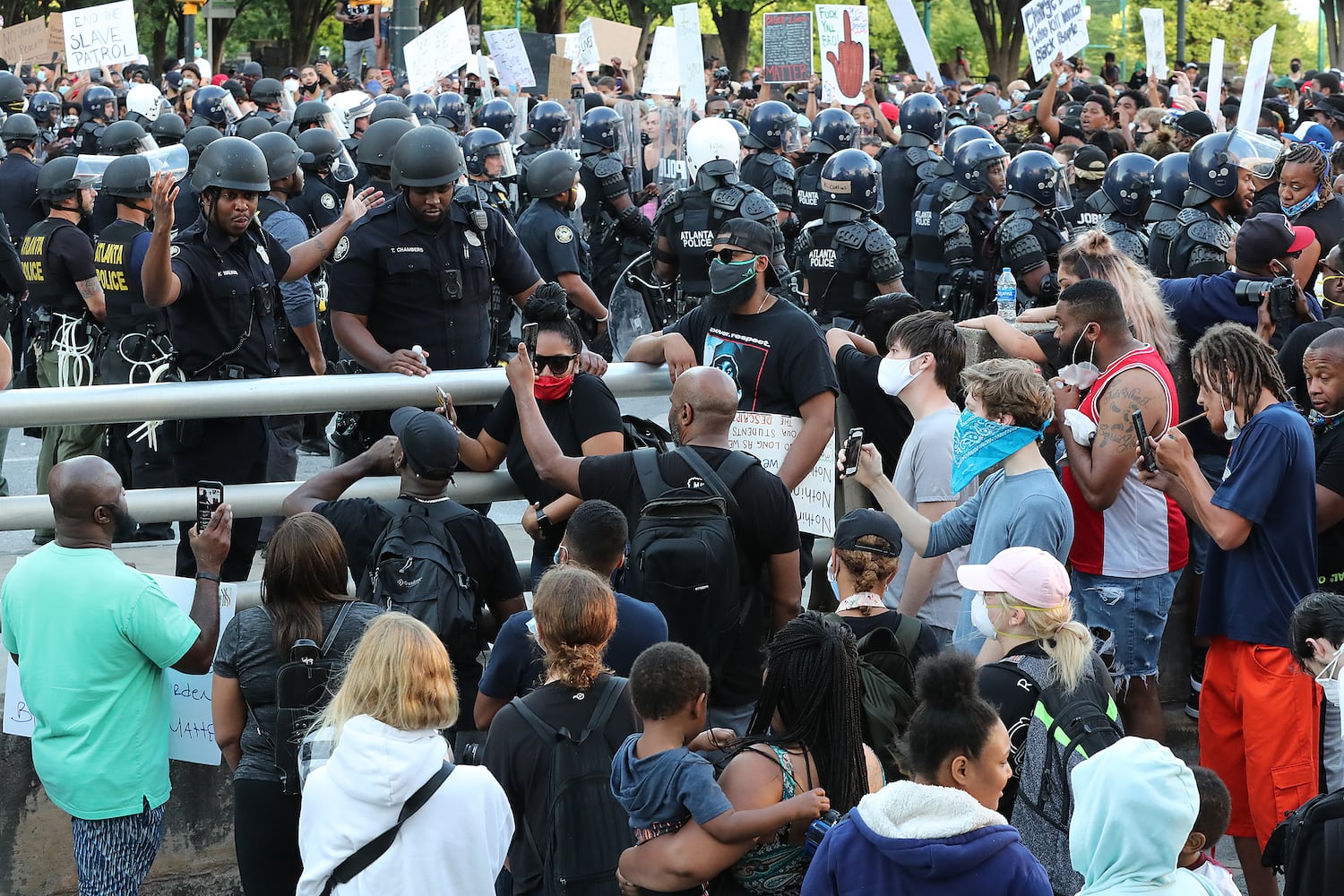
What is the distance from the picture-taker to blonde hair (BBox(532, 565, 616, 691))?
4105 millimetres

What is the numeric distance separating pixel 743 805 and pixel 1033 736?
0.98m

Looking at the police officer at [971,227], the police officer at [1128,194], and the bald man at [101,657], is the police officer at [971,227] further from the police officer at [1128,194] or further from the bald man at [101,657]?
the bald man at [101,657]

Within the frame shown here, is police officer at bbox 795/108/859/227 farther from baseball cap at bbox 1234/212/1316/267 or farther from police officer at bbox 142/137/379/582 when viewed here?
police officer at bbox 142/137/379/582

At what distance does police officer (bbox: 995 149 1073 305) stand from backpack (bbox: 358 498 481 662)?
5325 mm

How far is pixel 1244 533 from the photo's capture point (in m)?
5.39

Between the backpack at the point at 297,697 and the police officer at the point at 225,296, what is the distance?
1962 mm

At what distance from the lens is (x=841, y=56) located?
1959 centimetres

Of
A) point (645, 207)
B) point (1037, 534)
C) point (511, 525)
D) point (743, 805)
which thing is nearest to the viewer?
point (743, 805)

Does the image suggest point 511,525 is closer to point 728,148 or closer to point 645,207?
point 728,148

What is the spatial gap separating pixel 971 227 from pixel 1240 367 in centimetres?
588

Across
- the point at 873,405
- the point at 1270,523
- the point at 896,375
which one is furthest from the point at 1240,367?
the point at 873,405

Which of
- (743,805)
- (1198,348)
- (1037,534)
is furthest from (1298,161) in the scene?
(743,805)

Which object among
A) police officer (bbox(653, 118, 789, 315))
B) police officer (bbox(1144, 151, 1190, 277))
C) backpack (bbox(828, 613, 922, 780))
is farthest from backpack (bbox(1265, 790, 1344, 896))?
police officer (bbox(653, 118, 789, 315))

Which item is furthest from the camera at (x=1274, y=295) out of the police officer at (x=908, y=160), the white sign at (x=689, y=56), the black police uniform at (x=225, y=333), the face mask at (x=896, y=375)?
the white sign at (x=689, y=56)
